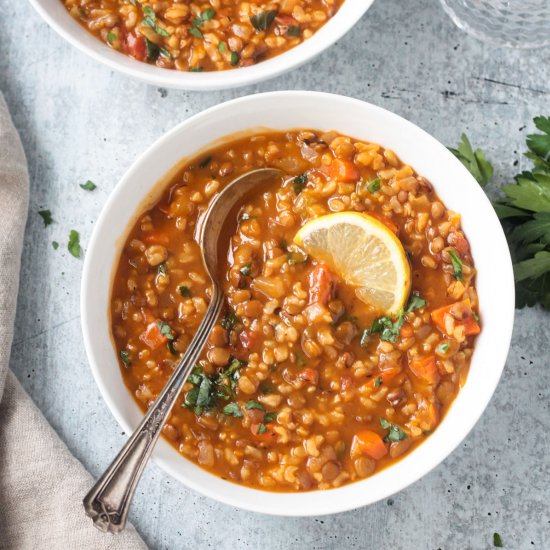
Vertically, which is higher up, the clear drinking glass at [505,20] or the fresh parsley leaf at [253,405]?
the clear drinking glass at [505,20]

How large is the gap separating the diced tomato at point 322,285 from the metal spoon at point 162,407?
0.45 m

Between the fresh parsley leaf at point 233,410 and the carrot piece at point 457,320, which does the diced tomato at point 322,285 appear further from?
the fresh parsley leaf at point 233,410

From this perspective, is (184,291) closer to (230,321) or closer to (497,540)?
(230,321)

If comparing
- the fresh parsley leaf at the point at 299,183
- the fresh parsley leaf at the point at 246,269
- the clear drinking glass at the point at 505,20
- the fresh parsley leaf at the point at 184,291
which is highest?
the clear drinking glass at the point at 505,20

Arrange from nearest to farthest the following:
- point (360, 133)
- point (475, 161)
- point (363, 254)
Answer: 1. point (363, 254)
2. point (360, 133)
3. point (475, 161)

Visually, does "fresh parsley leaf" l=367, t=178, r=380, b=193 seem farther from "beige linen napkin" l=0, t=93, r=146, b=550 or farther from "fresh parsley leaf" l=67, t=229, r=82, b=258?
"beige linen napkin" l=0, t=93, r=146, b=550

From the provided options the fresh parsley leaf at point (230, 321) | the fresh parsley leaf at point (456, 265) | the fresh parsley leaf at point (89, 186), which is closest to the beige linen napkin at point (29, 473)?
the fresh parsley leaf at point (89, 186)

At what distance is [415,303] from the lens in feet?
14.0

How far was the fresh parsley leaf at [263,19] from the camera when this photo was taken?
15.5ft

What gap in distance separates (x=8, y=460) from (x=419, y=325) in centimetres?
234

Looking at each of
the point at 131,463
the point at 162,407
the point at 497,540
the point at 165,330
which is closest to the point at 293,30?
the point at 165,330

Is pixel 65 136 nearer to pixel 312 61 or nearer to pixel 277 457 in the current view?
pixel 312 61

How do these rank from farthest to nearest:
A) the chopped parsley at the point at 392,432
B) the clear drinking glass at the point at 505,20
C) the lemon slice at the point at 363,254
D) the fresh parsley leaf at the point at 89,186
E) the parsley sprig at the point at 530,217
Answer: the fresh parsley leaf at the point at 89,186 < the clear drinking glass at the point at 505,20 < the parsley sprig at the point at 530,217 < the chopped parsley at the point at 392,432 < the lemon slice at the point at 363,254

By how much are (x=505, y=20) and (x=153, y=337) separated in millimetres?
2624
